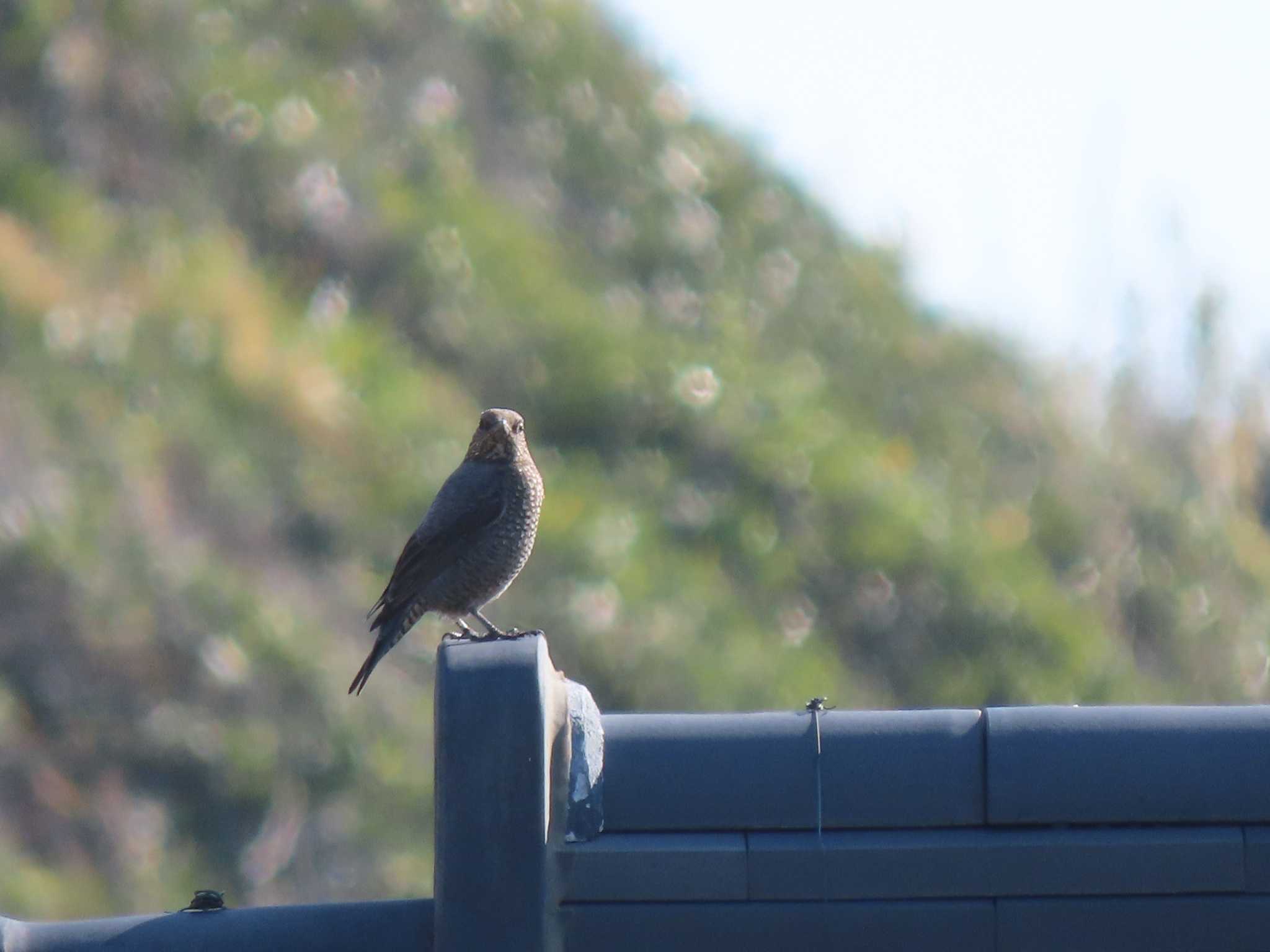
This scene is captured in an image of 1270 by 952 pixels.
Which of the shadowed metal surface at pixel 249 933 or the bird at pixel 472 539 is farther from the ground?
the bird at pixel 472 539

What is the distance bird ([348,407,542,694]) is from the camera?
705cm

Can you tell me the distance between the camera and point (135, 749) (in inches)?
395

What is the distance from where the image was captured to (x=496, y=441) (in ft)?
23.5

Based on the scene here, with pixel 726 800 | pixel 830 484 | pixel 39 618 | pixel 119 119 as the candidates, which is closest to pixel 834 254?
pixel 830 484

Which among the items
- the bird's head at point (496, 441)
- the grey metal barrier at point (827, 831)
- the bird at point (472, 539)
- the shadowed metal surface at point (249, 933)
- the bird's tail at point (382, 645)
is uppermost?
the bird's head at point (496, 441)

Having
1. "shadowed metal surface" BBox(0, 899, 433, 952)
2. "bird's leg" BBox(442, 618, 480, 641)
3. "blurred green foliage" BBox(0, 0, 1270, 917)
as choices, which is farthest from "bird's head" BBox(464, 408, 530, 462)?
"blurred green foliage" BBox(0, 0, 1270, 917)

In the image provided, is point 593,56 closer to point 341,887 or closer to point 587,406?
point 587,406

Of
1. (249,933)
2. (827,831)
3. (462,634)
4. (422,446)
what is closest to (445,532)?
(462,634)

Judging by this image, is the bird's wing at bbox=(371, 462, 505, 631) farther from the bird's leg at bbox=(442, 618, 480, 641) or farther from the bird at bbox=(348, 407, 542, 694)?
the bird's leg at bbox=(442, 618, 480, 641)

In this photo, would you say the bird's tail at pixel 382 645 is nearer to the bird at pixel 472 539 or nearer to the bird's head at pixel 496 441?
the bird at pixel 472 539

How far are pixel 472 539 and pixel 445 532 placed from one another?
111 millimetres

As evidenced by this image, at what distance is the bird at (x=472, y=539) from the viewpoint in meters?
7.05

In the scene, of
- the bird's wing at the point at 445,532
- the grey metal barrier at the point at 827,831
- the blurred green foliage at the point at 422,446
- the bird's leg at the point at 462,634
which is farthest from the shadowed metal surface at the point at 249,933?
the blurred green foliage at the point at 422,446

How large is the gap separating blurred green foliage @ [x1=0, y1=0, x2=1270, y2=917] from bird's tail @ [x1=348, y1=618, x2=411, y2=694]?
2875mm
